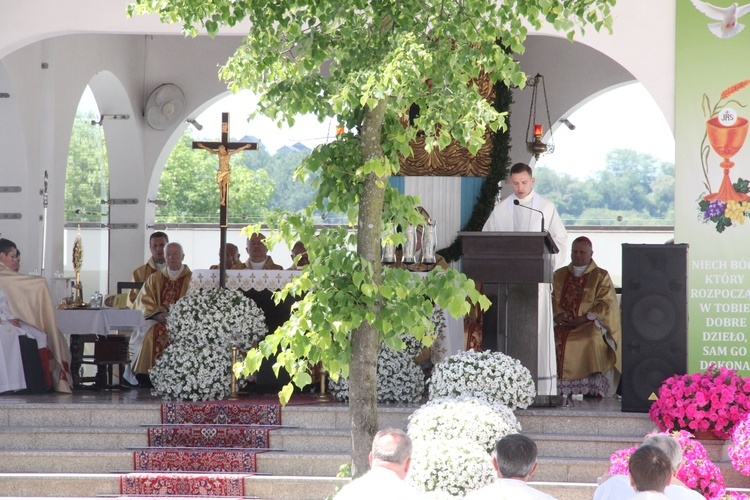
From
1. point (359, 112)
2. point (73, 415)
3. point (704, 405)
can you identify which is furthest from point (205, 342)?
point (359, 112)

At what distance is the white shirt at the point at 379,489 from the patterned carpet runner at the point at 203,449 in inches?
155

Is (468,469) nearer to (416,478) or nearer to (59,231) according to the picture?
(416,478)

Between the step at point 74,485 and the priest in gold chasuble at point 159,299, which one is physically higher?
the priest in gold chasuble at point 159,299

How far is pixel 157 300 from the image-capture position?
1188cm

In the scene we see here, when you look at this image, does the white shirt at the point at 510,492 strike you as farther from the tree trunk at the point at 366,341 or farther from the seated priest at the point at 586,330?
the seated priest at the point at 586,330

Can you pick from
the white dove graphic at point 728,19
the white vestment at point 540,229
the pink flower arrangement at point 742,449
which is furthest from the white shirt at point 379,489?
the white dove graphic at point 728,19

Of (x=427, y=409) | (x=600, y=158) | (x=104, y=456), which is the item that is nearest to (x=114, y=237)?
(x=104, y=456)

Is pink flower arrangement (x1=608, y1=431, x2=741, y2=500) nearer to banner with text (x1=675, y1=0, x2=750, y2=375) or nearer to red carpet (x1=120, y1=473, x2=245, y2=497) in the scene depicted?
banner with text (x1=675, y1=0, x2=750, y2=375)

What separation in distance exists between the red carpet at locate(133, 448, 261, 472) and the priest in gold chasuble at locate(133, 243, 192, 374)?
298cm

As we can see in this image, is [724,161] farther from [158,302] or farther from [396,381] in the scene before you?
[158,302]

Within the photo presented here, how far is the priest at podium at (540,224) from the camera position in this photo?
29.8ft

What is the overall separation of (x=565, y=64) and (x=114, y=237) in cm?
654

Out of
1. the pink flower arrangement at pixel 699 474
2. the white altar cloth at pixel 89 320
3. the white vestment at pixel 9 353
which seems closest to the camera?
→ the pink flower arrangement at pixel 699 474

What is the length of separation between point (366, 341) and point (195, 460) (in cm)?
364
